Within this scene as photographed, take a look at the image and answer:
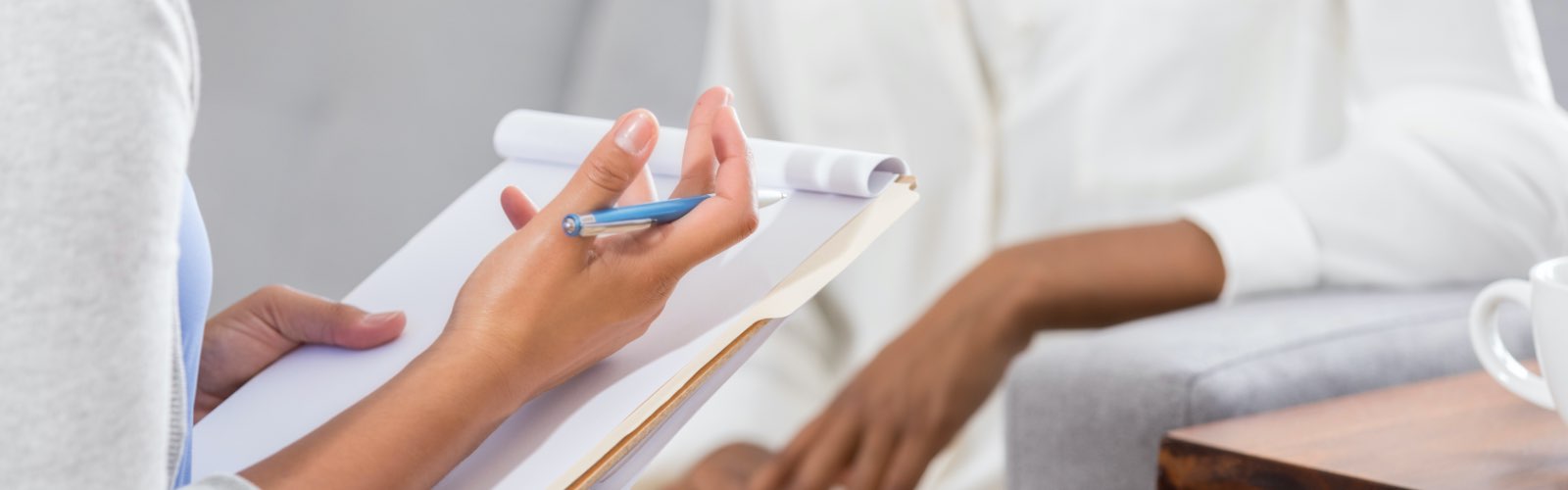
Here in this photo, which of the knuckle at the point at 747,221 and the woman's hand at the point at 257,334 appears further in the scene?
the woman's hand at the point at 257,334

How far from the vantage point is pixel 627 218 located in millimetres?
435

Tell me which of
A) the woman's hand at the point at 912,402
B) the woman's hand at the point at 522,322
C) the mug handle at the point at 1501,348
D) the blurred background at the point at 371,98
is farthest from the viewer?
the blurred background at the point at 371,98

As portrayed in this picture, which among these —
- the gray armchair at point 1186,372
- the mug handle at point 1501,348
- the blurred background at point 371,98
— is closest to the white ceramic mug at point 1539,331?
the mug handle at point 1501,348

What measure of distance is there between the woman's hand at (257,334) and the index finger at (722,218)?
185 millimetres

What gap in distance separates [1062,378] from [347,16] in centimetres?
132

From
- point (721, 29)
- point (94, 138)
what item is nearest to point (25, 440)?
point (94, 138)

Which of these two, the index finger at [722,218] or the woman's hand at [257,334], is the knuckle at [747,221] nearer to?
the index finger at [722,218]

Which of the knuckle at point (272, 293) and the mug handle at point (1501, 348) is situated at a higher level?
the knuckle at point (272, 293)

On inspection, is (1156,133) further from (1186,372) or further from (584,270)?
(584,270)

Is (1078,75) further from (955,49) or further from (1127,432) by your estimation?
(1127,432)

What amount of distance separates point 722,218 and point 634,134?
4 centimetres

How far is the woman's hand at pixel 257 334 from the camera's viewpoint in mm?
556

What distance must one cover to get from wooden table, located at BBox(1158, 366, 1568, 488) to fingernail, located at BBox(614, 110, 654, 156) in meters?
0.26

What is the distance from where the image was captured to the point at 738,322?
45cm
